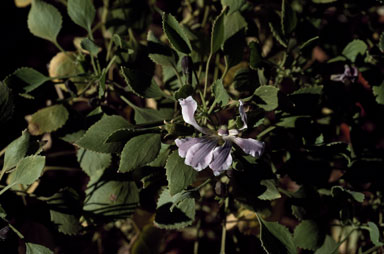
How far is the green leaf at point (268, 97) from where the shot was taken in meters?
1.06

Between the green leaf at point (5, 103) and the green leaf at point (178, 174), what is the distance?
1.80 ft

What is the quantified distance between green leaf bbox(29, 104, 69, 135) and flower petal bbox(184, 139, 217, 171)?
0.53 m

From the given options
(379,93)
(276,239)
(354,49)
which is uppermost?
(354,49)

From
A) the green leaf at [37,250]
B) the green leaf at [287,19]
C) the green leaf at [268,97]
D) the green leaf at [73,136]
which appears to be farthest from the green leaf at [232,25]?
the green leaf at [37,250]

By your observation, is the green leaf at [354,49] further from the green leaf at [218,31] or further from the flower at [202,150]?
the flower at [202,150]

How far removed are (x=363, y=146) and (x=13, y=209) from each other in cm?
123

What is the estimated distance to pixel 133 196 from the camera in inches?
51.8

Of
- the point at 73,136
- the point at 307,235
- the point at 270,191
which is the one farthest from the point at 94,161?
the point at 307,235

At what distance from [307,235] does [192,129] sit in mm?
566

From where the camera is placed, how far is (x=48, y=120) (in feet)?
4.22

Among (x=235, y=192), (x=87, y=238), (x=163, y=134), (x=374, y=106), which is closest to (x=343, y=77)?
(x=374, y=106)

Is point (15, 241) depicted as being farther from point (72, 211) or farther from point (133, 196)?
point (133, 196)

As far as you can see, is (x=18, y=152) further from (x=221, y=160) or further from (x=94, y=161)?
(x=221, y=160)

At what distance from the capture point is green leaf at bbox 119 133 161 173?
3.41 ft
